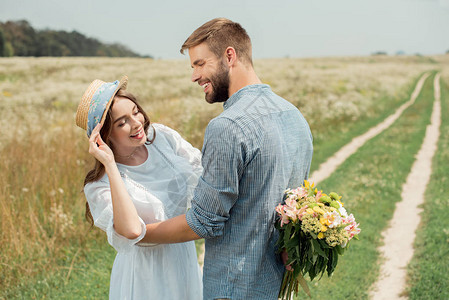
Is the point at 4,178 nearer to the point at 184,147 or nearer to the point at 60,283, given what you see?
the point at 60,283

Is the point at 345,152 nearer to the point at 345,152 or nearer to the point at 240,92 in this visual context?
the point at 345,152

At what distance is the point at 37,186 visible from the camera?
5.62 meters

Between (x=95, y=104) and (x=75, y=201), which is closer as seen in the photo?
(x=95, y=104)

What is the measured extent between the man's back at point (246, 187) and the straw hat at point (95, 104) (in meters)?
0.73

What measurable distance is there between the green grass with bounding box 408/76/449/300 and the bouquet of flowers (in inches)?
117

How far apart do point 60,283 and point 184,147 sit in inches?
107

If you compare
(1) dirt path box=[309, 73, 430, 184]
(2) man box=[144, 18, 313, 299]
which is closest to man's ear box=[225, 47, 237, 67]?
(2) man box=[144, 18, 313, 299]

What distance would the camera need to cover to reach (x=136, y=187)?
8.14 feet

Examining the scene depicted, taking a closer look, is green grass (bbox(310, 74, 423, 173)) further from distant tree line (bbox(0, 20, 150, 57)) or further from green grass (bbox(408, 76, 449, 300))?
distant tree line (bbox(0, 20, 150, 57))

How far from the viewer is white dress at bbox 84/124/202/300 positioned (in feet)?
7.94

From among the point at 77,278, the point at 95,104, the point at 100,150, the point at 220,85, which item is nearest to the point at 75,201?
the point at 77,278

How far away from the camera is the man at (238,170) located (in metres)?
1.92

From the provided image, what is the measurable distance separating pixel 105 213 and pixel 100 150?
358 mm

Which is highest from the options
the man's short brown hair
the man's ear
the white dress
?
the man's short brown hair
